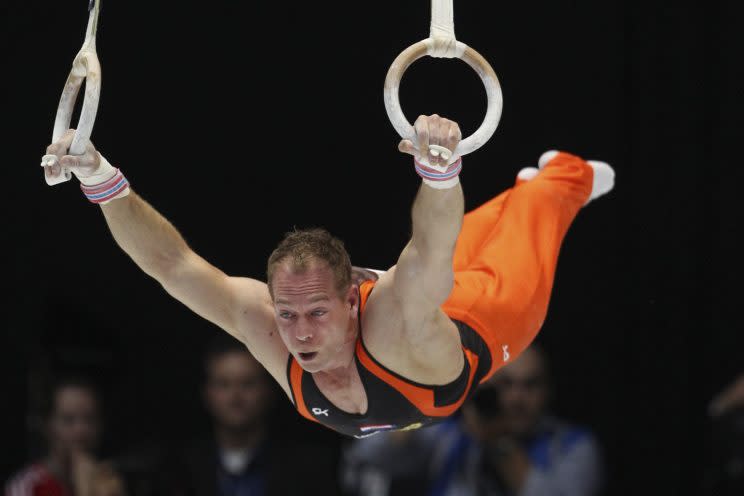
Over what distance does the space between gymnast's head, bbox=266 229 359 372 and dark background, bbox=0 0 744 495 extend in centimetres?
226

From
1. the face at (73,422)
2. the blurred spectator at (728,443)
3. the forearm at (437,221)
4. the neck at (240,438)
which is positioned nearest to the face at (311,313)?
the forearm at (437,221)

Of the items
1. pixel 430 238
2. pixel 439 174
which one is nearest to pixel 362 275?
pixel 430 238

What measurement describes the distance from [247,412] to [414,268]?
7.98 feet

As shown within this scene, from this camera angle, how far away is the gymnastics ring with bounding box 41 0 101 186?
318 cm

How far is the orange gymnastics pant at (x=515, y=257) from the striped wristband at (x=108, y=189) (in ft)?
3.56

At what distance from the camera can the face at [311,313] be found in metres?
3.39

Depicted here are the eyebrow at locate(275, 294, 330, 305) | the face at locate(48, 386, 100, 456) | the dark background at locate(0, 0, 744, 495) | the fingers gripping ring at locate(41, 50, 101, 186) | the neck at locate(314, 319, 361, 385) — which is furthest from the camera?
the dark background at locate(0, 0, 744, 495)

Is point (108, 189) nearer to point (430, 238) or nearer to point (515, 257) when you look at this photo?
point (430, 238)

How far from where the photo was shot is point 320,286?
3402 millimetres

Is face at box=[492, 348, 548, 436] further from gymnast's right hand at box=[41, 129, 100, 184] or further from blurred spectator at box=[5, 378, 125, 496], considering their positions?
gymnast's right hand at box=[41, 129, 100, 184]

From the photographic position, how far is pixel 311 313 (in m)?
3.41

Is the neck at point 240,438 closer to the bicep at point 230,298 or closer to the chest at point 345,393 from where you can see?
the bicep at point 230,298

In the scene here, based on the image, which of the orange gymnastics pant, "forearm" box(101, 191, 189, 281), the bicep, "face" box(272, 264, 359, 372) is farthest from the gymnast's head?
the orange gymnastics pant

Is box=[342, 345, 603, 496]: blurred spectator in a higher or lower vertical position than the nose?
lower
